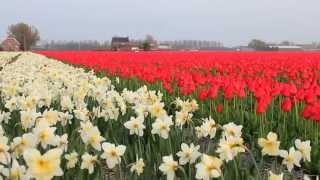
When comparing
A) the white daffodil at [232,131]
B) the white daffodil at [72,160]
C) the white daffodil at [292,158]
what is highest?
the white daffodil at [232,131]

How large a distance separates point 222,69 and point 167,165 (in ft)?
36.8

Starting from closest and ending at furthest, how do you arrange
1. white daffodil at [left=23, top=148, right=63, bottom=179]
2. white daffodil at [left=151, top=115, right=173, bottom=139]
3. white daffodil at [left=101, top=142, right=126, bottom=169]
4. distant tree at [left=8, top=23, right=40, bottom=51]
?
white daffodil at [left=23, top=148, right=63, bottom=179] → white daffodil at [left=101, top=142, right=126, bottom=169] → white daffodil at [left=151, top=115, right=173, bottom=139] → distant tree at [left=8, top=23, right=40, bottom=51]

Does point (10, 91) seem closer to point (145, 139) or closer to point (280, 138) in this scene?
point (145, 139)

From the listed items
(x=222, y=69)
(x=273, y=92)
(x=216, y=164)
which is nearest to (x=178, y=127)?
(x=273, y=92)

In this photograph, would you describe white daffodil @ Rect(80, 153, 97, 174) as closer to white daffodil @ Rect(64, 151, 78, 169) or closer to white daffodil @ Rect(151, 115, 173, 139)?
white daffodil @ Rect(64, 151, 78, 169)

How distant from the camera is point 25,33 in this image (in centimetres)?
10375

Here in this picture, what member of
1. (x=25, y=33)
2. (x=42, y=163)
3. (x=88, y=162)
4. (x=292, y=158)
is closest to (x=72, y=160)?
(x=88, y=162)

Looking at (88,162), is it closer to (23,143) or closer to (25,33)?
(23,143)

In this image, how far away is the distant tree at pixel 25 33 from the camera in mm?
102637

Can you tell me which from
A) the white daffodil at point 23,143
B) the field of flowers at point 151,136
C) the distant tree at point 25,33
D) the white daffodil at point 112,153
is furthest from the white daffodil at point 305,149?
the distant tree at point 25,33

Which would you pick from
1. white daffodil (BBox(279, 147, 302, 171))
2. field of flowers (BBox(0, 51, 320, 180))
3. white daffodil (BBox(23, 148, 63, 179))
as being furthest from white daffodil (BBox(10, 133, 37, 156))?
white daffodil (BBox(279, 147, 302, 171))

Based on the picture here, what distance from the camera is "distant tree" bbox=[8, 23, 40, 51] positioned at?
102637 mm

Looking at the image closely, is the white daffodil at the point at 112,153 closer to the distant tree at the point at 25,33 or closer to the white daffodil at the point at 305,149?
the white daffodil at the point at 305,149

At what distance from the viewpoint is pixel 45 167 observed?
2.30 meters
